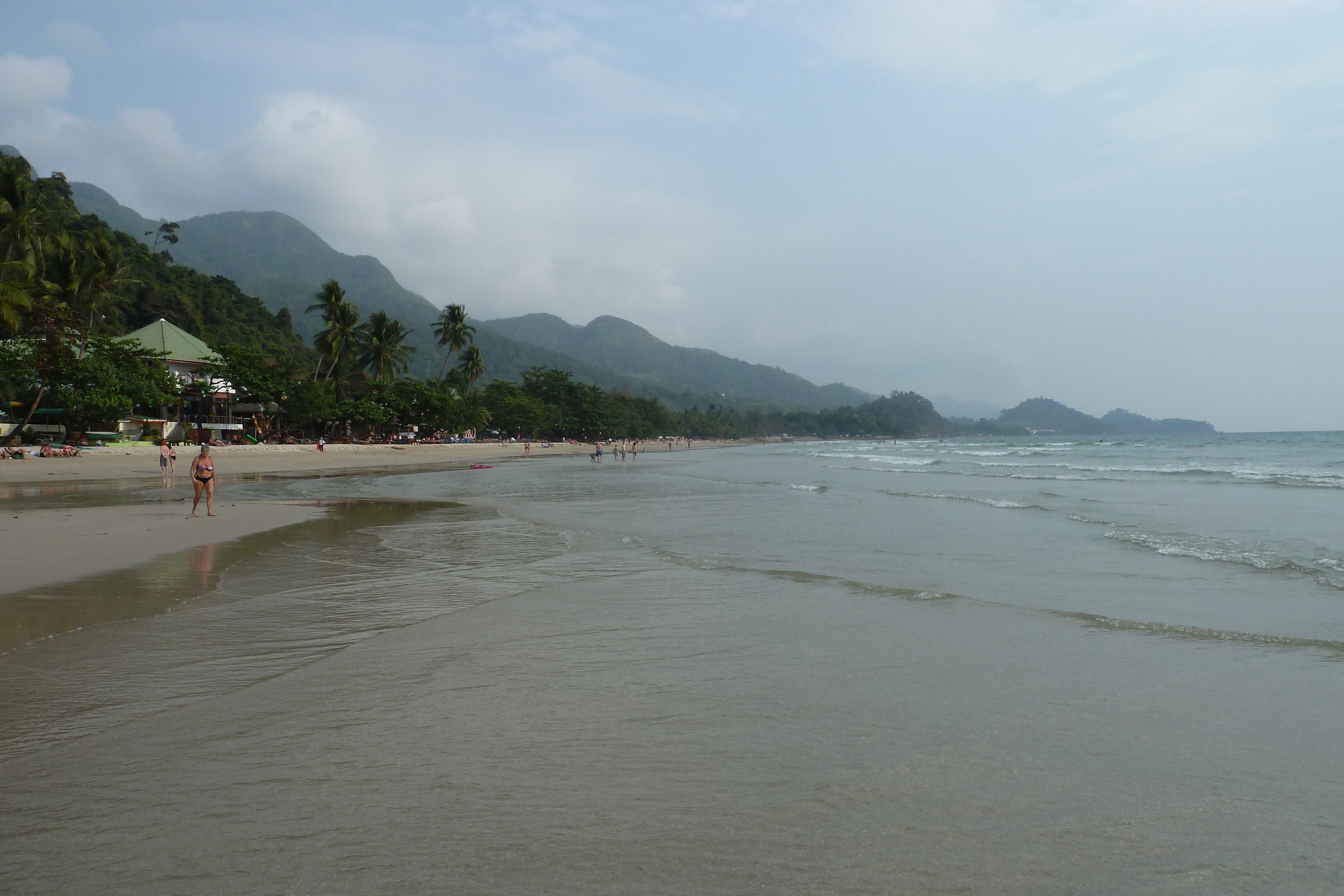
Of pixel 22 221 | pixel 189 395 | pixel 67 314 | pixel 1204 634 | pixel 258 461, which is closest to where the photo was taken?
pixel 1204 634

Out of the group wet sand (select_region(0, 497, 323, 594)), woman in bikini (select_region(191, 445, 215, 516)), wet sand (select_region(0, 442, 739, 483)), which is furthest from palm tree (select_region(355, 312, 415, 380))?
woman in bikini (select_region(191, 445, 215, 516))

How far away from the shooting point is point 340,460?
4647 cm

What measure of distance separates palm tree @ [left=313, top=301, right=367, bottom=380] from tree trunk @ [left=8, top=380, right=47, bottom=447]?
24368 millimetres

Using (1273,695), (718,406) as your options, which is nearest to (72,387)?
(1273,695)

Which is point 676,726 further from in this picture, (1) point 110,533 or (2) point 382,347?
(2) point 382,347

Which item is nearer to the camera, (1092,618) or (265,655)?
(265,655)

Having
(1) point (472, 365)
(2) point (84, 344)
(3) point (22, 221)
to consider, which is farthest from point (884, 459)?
(3) point (22, 221)

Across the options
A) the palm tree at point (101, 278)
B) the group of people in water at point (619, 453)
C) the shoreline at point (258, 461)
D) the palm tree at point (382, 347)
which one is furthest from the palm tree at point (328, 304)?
the group of people in water at point (619, 453)

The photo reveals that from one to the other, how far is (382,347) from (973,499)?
2338 inches

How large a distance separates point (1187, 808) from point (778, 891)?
1835 millimetres

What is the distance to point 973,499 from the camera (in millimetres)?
20250

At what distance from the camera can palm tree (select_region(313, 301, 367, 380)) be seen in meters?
60.3

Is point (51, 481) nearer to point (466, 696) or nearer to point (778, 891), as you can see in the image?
point (466, 696)

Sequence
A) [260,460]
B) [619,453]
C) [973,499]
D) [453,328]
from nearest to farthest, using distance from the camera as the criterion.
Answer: [973,499], [260,460], [619,453], [453,328]
